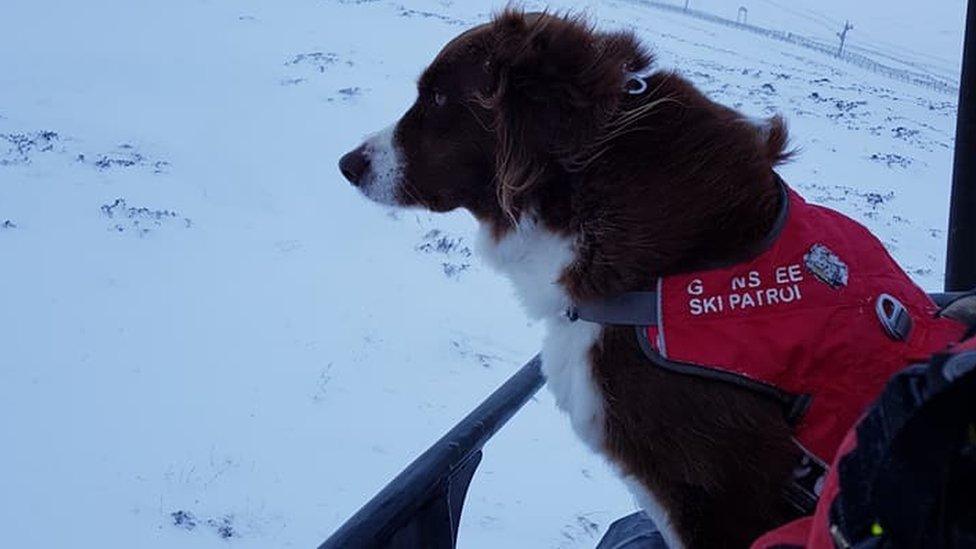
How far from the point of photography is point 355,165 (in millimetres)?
2453

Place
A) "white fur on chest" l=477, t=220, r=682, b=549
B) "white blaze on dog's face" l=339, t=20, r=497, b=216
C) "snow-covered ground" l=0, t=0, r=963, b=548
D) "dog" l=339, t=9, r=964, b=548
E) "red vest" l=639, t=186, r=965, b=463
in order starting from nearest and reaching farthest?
"red vest" l=639, t=186, r=965, b=463, "dog" l=339, t=9, r=964, b=548, "white fur on chest" l=477, t=220, r=682, b=549, "white blaze on dog's face" l=339, t=20, r=497, b=216, "snow-covered ground" l=0, t=0, r=963, b=548

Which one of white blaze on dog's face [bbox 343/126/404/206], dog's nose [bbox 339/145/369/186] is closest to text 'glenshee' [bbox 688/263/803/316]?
white blaze on dog's face [bbox 343/126/404/206]

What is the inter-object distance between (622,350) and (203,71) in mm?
14460

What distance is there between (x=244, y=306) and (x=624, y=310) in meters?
5.83

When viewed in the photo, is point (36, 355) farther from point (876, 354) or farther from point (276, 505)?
point (876, 354)

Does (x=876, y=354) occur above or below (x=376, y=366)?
above

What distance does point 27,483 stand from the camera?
4.80m

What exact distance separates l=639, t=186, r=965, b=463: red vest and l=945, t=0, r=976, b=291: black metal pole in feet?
3.09

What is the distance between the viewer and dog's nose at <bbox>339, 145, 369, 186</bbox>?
2.43m

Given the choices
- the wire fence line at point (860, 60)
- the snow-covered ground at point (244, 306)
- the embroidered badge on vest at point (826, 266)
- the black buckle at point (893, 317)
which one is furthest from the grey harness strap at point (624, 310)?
the wire fence line at point (860, 60)

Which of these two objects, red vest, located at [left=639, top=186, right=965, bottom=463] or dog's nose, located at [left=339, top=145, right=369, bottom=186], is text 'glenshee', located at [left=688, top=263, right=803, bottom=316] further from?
dog's nose, located at [left=339, top=145, right=369, bottom=186]

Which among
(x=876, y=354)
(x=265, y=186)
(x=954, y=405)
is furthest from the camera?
(x=265, y=186)

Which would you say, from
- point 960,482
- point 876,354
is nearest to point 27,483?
point 876,354

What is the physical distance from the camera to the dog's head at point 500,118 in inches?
73.8
